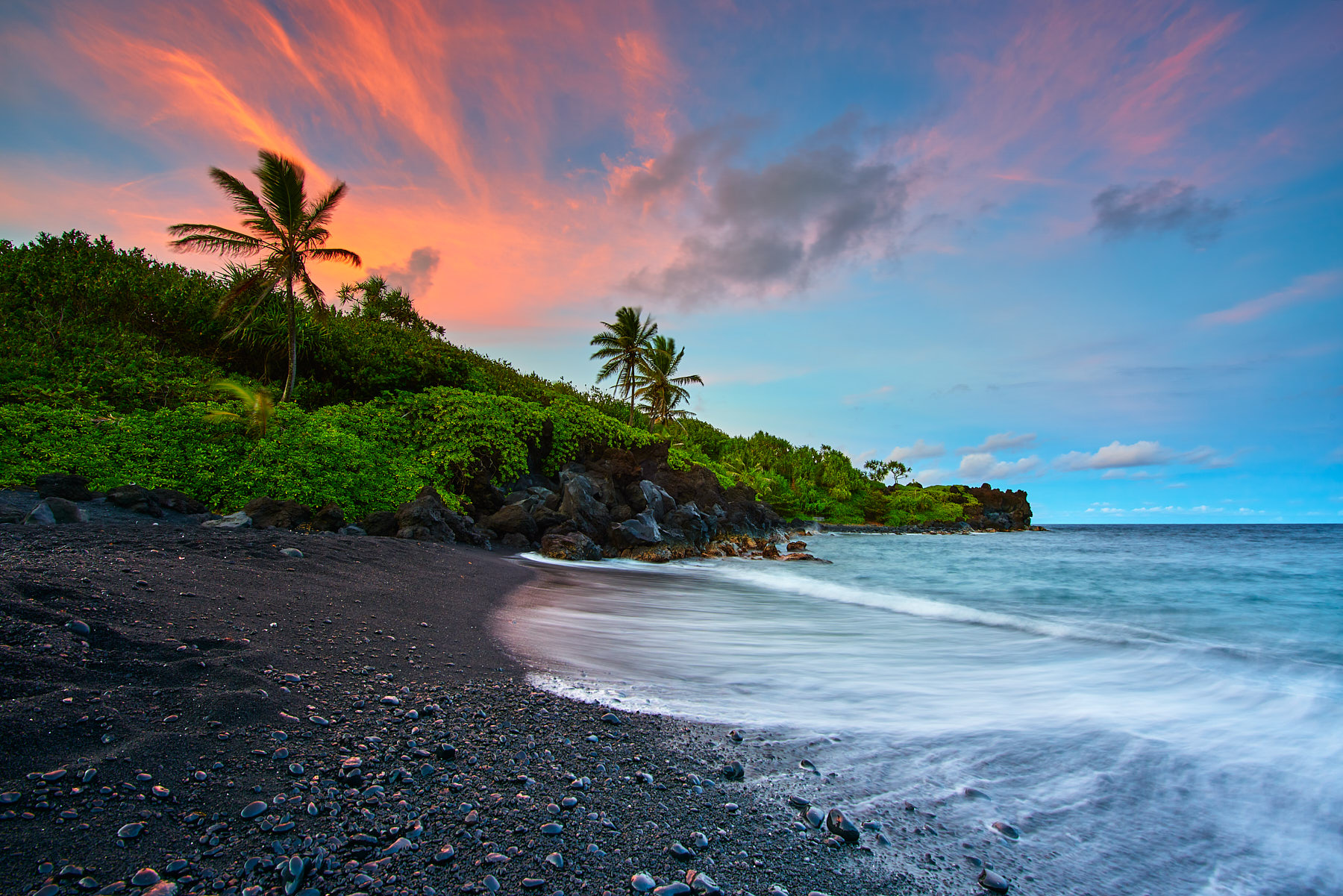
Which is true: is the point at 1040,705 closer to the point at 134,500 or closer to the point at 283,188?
the point at 134,500

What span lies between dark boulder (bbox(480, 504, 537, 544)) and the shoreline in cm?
878

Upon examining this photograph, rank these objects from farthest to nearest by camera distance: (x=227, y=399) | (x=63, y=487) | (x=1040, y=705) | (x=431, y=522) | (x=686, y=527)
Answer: (x=686, y=527), (x=227, y=399), (x=431, y=522), (x=63, y=487), (x=1040, y=705)

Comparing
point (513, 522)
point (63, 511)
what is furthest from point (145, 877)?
point (513, 522)

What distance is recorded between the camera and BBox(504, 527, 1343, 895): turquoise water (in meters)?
2.27

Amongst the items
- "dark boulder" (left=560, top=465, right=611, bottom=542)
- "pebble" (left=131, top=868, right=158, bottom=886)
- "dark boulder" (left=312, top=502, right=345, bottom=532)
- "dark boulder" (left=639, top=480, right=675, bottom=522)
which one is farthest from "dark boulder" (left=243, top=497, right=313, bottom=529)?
"dark boulder" (left=639, top=480, right=675, bottom=522)

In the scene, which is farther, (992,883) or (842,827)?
(842,827)

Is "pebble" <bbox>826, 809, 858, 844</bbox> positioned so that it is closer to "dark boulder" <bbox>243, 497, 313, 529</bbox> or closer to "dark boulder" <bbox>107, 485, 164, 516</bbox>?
"dark boulder" <bbox>243, 497, 313, 529</bbox>

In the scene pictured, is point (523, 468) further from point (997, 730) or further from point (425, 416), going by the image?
point (997, 730)

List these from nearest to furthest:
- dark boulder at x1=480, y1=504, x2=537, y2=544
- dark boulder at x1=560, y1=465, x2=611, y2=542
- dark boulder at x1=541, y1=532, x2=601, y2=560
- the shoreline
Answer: the shoreline, dark boulder at x1=541, y1=532, x2=601, y2=560, dark boulder at x1=480, y1=504, x2=537, y2=544, dark boulder at x1=560, y1=465, x2=611, y2=542

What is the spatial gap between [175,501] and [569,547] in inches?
255

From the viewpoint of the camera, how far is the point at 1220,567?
1565 centimetres

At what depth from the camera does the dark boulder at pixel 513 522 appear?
40.6ft

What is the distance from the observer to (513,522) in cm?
1243

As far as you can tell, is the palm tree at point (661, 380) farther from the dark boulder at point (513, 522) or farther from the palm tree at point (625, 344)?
the dark boulder at point (513, 522)
